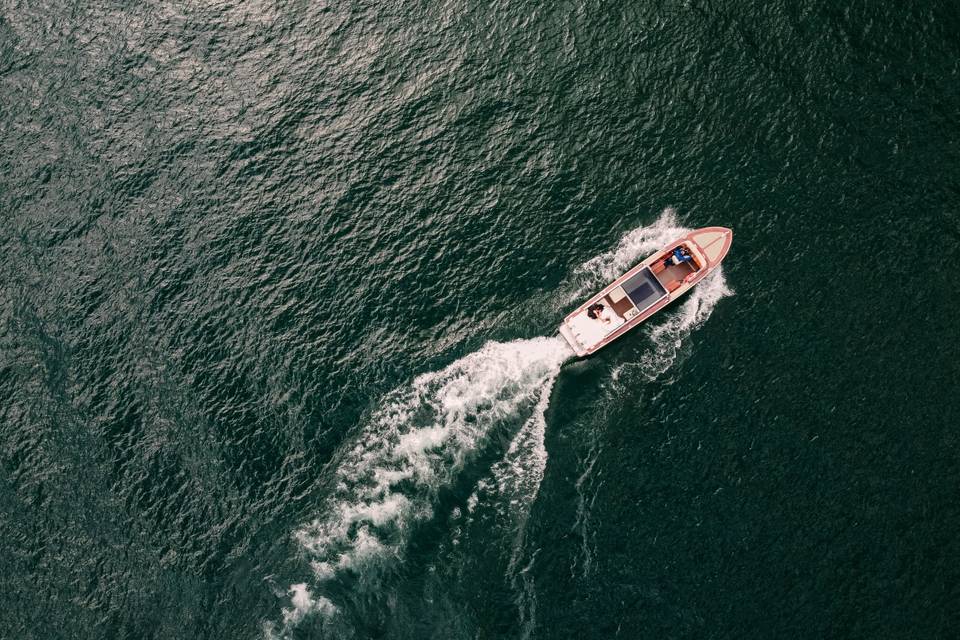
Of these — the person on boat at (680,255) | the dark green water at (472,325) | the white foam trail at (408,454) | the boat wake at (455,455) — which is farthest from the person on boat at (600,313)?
the person on boat at (680,255)

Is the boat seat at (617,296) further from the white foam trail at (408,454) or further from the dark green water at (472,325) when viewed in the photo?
the white foam trail at (408,454)

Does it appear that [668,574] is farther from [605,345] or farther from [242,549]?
[242,549]

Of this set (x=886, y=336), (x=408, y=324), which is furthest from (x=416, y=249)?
(x=886, y=336)

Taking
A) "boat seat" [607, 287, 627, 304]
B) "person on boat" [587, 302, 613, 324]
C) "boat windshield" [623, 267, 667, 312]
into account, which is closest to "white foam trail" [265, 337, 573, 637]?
"person on boat" [587, 302, 613, 324]

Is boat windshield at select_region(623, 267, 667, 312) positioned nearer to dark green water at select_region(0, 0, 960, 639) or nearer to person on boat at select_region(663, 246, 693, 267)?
person on boat at select_region(663, 246, 693, 267)

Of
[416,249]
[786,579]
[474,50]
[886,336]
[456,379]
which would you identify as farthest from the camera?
[474,50]

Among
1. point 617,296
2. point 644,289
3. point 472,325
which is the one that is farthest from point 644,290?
point 472,325
